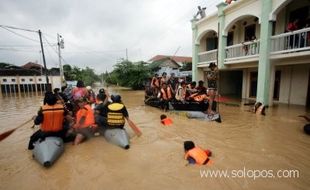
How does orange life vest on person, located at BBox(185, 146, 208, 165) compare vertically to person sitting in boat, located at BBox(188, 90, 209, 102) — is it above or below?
below

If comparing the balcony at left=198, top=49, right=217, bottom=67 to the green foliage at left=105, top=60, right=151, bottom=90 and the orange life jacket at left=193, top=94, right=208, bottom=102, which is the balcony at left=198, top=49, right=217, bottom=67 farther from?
the green foliage at left=105, top=60, right=151, bottom=90

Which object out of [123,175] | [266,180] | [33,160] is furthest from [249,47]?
[33,160]

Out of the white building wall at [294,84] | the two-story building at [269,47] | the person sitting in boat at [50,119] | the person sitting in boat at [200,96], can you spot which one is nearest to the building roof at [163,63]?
the two-story building at [269,47]

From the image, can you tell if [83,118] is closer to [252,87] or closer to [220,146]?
[220,146]

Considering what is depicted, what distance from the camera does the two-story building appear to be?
8.68 meters

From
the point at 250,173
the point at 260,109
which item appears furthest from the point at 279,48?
the point at 250,173

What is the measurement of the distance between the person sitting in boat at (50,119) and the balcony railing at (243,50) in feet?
32.1

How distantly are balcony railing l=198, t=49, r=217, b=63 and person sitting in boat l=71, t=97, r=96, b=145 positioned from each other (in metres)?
10.6

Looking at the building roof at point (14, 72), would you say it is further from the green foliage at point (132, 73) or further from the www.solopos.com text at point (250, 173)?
the www.solopos.com text at point (250, 173)

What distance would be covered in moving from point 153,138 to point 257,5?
877cm

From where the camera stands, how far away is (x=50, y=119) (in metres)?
4.46

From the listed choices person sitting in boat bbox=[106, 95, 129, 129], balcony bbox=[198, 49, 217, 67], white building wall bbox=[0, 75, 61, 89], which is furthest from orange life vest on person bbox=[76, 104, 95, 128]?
white building wall bbox=[0, 75, 61, 89]

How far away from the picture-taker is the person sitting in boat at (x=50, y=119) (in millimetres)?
4355

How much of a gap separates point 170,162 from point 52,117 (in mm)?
2823
